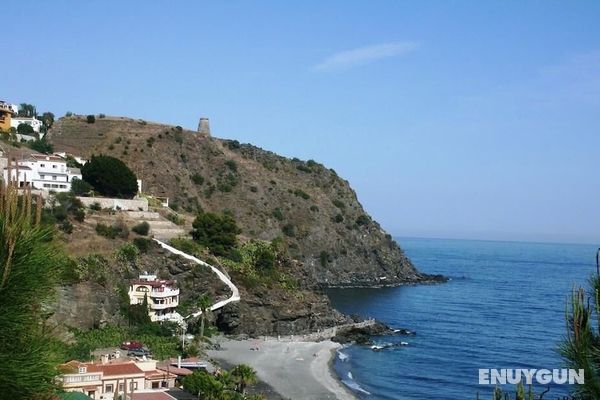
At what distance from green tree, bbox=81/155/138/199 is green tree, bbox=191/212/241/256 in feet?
32.3

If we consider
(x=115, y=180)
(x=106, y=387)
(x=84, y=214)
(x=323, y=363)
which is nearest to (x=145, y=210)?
(x=115, y=180)

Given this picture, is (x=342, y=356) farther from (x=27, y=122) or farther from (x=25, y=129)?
(x=27, y=122)

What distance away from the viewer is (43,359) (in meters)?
7.21

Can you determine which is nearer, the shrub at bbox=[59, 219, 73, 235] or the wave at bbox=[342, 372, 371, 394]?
the wave at bbox=[342, 372, 371, 394]

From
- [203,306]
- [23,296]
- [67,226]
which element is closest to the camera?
[23,296]

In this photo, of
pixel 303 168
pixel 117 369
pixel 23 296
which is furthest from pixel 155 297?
pixel 303 168

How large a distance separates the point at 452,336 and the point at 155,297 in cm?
3118

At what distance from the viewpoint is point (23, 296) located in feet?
23.1

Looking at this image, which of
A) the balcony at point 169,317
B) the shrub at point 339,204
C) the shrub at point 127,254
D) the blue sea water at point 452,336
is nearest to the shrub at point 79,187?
the shrub at point 127,254

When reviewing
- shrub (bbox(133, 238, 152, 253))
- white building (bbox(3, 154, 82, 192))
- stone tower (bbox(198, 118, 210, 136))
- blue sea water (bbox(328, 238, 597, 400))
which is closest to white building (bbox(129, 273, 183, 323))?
shrub (bbox(133, 238, 152, 253))

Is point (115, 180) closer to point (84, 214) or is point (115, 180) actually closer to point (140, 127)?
point (84, 214)

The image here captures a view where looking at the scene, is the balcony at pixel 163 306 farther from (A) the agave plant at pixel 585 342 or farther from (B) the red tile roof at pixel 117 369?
(A) the agave plant at pixel 585 342

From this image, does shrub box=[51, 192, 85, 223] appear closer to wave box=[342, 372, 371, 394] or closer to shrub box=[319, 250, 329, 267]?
wave box=[342, 372, 371, 394]

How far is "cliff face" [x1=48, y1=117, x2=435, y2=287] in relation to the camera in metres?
106
